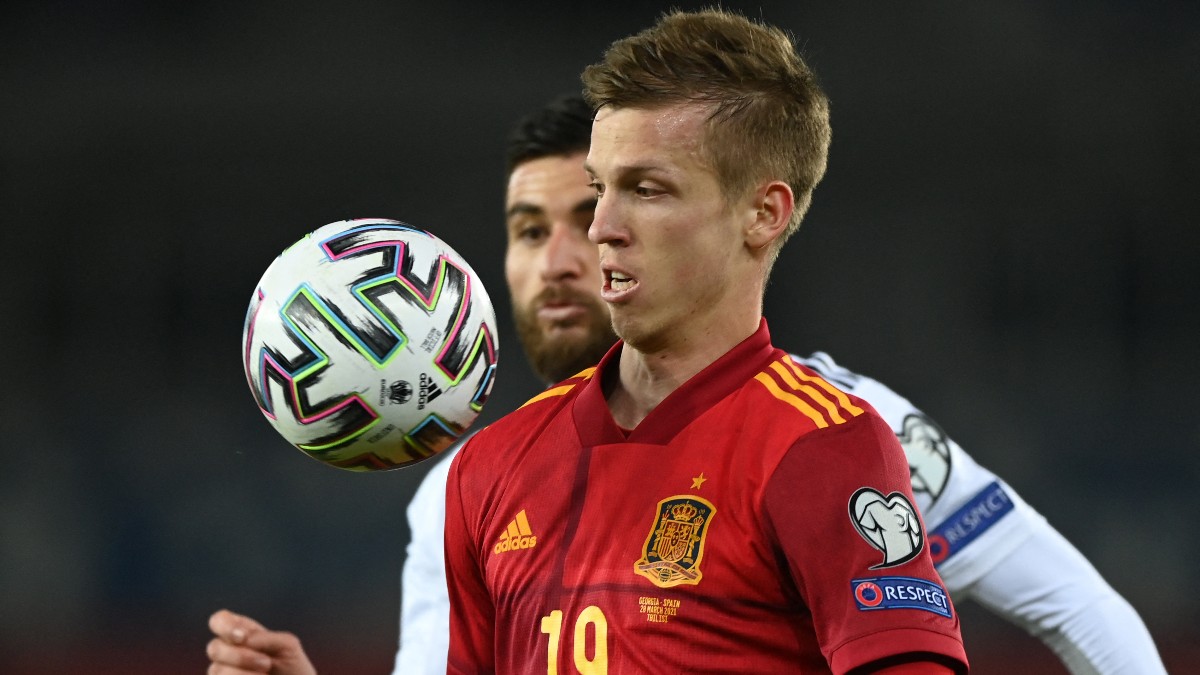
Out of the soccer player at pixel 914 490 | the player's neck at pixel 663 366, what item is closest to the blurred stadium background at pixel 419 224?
the soccer player at pixel 914 490

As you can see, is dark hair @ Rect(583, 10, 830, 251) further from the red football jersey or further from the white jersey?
the white jersey

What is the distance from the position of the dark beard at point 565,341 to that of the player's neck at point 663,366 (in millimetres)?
1190

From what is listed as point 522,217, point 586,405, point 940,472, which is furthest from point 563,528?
point 522,217

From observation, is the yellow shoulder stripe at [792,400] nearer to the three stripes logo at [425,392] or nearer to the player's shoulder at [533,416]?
the player's shoulder at [533,416]

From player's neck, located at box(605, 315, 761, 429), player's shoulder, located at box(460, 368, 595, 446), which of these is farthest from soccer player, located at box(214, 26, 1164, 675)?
player's neck, located at box(605, 315, 761, 429)

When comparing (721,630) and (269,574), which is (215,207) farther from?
(721,630)

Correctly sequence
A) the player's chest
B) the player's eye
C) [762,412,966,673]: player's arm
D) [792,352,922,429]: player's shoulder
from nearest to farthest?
1. [762,412,966,673]: player's arm
2. the player's chest
3. [792,352,922,429]: player's shoulder
4. the player's eye

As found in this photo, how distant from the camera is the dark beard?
326 cm

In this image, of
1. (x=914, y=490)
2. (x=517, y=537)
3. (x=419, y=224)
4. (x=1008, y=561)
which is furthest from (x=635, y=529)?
(x=419, y=224)

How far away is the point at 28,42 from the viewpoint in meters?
8.35

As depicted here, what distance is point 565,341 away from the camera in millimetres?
3275

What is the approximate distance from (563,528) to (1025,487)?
249 inches

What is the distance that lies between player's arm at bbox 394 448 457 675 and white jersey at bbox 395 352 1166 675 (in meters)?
1.12

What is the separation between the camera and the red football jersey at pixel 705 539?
1.63 metres
